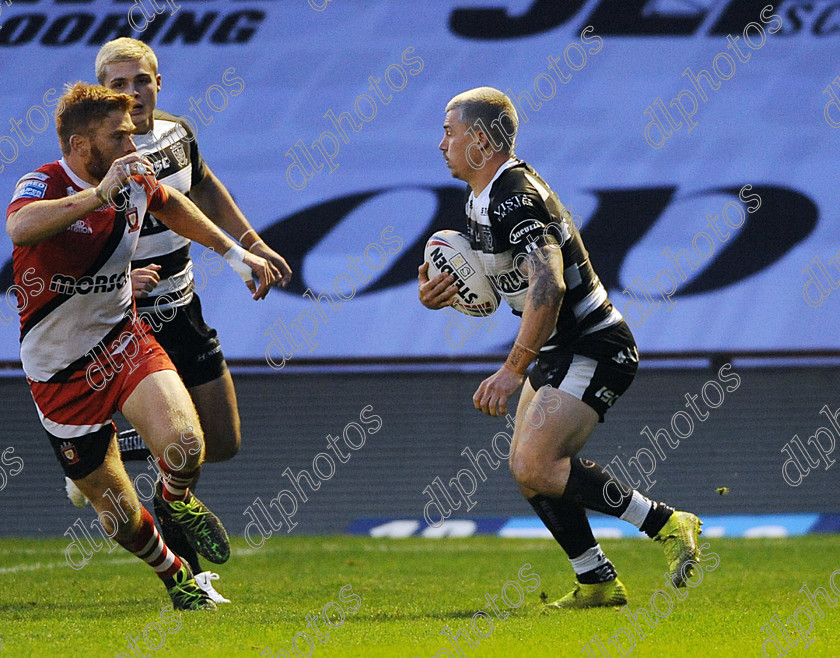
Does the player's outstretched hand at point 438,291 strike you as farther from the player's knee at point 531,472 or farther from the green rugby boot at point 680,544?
the green rugby boot at point 680,544

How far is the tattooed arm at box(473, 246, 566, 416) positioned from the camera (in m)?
4.74

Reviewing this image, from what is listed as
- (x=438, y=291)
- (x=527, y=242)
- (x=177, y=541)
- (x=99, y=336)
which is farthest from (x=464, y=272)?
(x=177, y=541)

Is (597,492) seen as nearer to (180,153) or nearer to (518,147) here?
(180,153)

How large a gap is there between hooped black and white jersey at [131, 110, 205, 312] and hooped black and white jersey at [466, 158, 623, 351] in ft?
5.77

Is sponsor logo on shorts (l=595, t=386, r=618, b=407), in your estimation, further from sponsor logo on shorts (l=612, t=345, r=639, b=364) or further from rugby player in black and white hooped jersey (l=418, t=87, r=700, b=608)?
sponsor logo on shorts (l=612, t=345, r=639, b=364)

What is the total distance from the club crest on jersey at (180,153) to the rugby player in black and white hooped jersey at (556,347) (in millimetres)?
1685

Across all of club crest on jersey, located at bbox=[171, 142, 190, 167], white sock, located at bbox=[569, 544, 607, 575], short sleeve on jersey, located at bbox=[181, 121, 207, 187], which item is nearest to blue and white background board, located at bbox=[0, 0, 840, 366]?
short sleeve on jersey, located at bbox=[181, 121, 207, 187]

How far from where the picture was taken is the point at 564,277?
5312mm

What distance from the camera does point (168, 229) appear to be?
6.06 metres

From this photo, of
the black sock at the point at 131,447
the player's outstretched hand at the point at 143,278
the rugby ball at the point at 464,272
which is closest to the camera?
the rugby ball at the point at 464,272

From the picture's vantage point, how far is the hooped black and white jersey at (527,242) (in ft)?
16.5

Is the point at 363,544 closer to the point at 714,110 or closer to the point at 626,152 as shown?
the point at 626,152

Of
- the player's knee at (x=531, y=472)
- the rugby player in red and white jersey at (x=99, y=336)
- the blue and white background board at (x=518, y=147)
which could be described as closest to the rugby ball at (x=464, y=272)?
the player's knee at (x=531, y=472)

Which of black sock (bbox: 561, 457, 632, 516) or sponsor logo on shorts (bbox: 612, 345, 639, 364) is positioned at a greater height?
sponsor logo on shorts (bbox: 612, 345, 639, 364)
